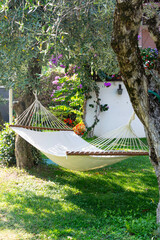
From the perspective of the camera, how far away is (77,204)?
118 inches

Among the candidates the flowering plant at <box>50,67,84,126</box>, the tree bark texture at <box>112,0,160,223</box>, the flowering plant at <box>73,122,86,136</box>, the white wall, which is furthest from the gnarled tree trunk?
the white wall

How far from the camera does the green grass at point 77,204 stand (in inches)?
89.6

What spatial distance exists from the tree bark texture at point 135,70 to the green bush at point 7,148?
105 inches

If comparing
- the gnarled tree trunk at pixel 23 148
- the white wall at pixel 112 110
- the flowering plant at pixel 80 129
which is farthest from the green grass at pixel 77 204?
the white wall at pixel 112 110

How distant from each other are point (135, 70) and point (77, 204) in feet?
5.36

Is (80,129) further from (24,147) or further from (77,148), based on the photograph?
(77,148)

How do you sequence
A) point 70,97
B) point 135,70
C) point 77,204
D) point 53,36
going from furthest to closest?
point 70,97 < point 77,204 < point 53,36 < point 135,70

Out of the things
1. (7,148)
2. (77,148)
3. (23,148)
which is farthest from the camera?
(7,148)

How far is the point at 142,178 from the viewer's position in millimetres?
4035

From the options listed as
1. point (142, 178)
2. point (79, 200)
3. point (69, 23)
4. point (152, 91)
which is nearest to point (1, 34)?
point (69, 23)

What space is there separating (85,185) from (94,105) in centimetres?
390

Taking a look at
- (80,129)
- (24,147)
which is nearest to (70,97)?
(80,129)

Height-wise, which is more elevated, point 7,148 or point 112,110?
point 112,110

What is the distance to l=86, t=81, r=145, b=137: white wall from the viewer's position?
738 cm
